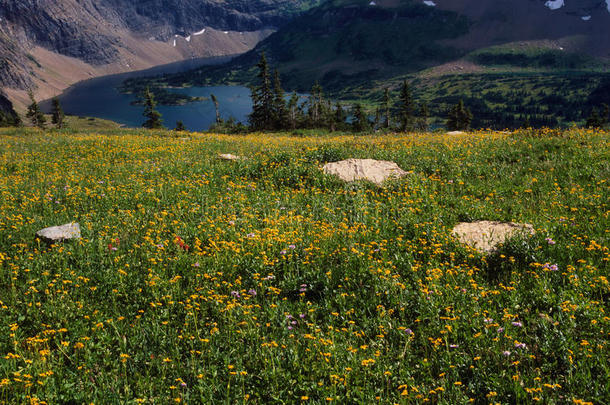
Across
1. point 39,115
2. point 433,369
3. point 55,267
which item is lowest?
point 433,369

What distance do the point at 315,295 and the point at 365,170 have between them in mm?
6378

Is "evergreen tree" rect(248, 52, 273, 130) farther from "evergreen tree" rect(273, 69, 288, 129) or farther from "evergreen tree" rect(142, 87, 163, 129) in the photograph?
"evergreen tree" rect(142, 87, 163, 129)

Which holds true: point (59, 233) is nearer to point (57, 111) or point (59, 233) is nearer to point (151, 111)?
point (151, 111)

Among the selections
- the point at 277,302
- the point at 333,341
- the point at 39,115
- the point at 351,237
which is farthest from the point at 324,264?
the point at 39,115

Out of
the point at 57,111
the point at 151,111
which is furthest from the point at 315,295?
the point at 57,111

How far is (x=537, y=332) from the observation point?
15.0 ft

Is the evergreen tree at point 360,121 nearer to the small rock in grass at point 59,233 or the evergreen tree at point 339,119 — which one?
the evergreen tree at point 339,119

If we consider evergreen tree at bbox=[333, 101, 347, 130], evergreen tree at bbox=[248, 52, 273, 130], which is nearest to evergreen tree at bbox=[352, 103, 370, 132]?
evergreen tree at bbox=[333, 101, 347, 130]

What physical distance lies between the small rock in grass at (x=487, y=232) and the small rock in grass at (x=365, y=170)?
3.42 metres

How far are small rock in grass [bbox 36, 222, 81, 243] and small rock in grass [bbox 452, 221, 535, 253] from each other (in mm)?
8321

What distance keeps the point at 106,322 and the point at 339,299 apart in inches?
144

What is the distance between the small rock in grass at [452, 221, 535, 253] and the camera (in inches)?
257

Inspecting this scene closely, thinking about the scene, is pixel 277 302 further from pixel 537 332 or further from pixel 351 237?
pixel 537 332

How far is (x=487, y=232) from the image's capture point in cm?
718
